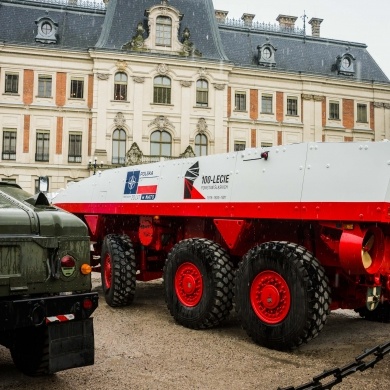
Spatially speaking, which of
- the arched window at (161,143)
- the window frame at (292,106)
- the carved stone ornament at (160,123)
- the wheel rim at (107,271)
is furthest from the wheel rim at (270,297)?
the window frame at (292,106)

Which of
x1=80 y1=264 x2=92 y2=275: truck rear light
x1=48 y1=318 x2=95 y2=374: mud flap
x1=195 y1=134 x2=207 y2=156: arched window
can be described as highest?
x1=195 y1=134 x2=207 y2=156: arched window

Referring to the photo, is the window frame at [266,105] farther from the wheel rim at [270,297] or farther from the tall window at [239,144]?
the wheel rim at [270,297]

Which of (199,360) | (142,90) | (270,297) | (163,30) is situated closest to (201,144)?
(142,90)

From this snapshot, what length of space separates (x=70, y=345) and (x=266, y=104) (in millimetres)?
37698

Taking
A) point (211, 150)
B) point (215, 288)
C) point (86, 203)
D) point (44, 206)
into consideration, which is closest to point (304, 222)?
point (215, 288)

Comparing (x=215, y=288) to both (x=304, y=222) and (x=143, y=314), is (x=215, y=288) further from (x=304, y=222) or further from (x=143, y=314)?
(x=143, y=314)

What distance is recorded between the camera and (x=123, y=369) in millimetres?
5004

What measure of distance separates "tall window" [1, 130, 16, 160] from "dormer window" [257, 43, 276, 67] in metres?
19.7

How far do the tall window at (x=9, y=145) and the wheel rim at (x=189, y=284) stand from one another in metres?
31.3

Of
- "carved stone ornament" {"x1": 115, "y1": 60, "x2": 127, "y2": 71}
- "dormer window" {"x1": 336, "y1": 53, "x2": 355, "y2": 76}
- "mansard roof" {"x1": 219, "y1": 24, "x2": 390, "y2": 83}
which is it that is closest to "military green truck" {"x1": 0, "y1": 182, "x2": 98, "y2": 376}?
"carved stone ornament" {"x1": 115, "y1": 60, "x2": 127, "y2": 71}

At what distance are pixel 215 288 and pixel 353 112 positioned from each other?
1524 inches

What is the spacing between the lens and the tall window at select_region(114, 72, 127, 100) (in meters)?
36.7

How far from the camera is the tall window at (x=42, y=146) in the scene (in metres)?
36.0

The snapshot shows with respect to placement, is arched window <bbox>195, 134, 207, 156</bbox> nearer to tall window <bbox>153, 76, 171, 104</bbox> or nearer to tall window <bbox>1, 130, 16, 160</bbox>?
tall window <bbox>153, 76, 171, 104</bbox>
